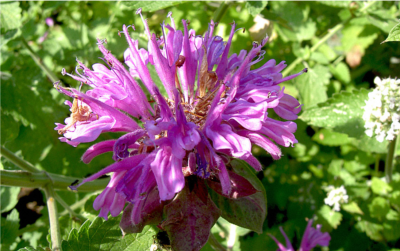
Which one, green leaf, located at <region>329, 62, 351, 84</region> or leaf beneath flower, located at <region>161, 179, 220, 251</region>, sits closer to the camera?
leaf beneath flower, located at <region>161, 179, 220, 251</region>

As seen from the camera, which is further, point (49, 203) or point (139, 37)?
point (139, 37)

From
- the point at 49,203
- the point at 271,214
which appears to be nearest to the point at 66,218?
the point at 49,203

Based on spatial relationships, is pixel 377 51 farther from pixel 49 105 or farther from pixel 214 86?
pixel 49 105

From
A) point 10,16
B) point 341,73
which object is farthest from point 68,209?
point 341,73

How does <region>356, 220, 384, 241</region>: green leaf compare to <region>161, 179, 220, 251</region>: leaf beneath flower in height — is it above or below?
below

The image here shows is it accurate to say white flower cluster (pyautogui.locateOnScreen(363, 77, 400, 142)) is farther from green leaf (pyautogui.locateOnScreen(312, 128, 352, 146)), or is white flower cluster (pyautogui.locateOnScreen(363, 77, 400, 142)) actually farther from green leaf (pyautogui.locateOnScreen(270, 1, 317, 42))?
green leaf (pyautogui.locateOnScreen(270, 1, 317, 42))

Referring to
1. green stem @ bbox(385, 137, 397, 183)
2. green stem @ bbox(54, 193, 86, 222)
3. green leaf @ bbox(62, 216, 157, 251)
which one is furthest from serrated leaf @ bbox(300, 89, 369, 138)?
green stem @ bbox(54, 193, 86, 222)
